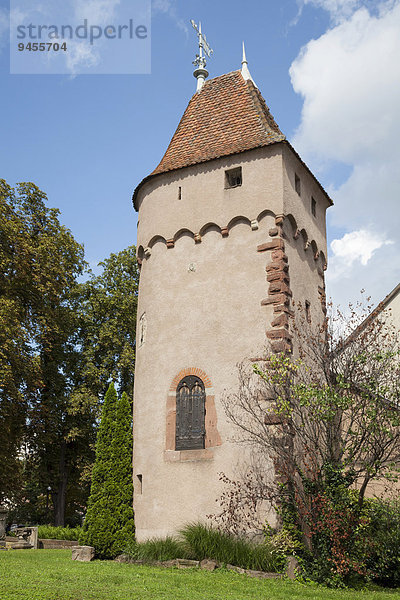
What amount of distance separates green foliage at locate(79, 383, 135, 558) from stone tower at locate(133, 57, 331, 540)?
28 cm

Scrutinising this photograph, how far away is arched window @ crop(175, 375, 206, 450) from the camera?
12945 mm

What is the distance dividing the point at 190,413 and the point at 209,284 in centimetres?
317

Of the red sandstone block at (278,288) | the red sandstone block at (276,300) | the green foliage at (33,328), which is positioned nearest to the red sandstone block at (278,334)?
the red sandstone block at (276,300)

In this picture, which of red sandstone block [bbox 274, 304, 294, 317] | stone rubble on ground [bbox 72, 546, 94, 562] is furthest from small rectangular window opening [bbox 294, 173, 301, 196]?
stone rubble on ground [bbox 72, 546, 94, 562]

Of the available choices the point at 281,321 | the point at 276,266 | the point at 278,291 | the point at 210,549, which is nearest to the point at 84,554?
the point at 210,549

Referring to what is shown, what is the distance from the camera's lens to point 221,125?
16.1 m

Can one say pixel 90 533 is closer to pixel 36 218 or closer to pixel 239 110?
pixel 239 110

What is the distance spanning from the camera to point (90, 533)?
1273cm

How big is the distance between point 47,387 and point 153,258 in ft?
37.3

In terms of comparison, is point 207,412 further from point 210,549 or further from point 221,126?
point 221,126

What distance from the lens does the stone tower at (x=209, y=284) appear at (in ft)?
42.0

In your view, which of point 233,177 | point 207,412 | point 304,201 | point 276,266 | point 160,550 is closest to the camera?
point 160,550

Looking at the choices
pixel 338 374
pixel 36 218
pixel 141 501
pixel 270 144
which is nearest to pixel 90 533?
pixel 141 501

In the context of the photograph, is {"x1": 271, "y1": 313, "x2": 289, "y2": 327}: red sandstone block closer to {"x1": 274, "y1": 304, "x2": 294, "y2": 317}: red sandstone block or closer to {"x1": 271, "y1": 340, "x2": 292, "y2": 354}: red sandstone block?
{"x1": 274, "y1": 304, "x2": 294, "y2": 317}: red sandstone block
